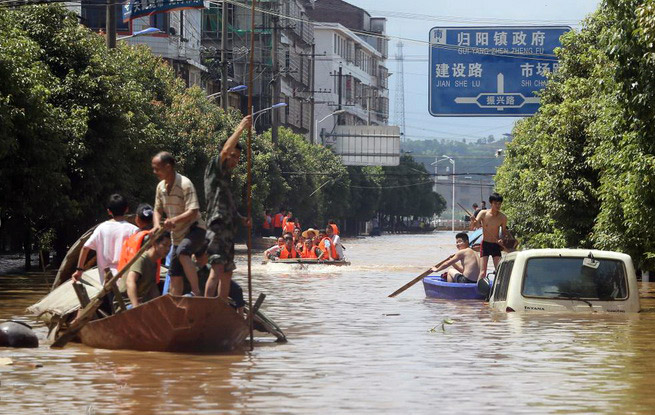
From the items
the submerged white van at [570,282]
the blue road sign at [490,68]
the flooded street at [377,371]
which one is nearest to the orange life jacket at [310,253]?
the blue road sign at [490,68]

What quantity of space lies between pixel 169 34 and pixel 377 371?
64182 millimetres

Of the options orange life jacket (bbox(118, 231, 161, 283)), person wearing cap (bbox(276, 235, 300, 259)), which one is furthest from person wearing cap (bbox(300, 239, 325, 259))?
orange life jacket (bbox(118, 231, 161, 283))

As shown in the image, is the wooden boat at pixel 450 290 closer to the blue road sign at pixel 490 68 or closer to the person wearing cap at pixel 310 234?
the blue road sign at pixel 490 68

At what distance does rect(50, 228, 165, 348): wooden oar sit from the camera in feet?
44.9

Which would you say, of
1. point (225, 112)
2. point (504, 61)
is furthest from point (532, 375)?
point (225, 112)

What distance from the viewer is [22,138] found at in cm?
3167

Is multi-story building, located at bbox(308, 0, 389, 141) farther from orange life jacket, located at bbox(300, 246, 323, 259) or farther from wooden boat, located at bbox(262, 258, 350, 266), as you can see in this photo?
wooden boat, located at bbox(262, 258, 350, 266)

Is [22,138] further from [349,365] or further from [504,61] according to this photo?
[349,365]

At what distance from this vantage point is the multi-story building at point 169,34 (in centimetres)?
7250

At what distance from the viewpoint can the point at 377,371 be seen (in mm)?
12805

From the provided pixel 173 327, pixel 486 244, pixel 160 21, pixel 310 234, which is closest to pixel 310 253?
pixel 310 234

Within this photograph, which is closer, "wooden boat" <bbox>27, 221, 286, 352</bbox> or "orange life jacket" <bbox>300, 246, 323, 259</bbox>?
"wooden boat" <bbox>27, 221, 286, 352</bbox>

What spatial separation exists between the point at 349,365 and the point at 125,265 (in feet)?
7.76

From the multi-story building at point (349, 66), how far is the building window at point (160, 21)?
168 feet
